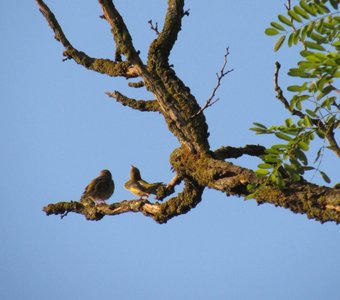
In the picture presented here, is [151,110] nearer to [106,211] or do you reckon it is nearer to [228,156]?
[228,156]

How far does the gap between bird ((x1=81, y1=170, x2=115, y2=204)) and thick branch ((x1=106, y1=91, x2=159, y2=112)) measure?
495 cm

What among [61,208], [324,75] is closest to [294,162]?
[324,75]

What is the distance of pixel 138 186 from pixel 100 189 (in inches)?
44.2

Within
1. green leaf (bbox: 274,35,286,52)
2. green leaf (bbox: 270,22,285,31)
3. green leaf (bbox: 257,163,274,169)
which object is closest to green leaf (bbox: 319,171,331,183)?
green leaf (bbox: 257,163,274,169)

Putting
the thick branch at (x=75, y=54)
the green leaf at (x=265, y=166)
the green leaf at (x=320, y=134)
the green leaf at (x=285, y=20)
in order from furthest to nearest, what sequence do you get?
the thick branch at (x=75, y=54) < the green leaf at (x=265, y=166) < the green leaf at (x=320, y=134) < the green leaf at (x=285, y=20)

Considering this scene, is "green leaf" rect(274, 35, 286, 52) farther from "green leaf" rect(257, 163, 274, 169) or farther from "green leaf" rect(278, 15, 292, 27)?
"green leaf" rect(257, 163, 274, 169)

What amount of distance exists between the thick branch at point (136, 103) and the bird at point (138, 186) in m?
3.07

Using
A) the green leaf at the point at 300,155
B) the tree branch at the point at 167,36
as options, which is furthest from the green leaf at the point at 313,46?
the tree branch at the point at 167,36

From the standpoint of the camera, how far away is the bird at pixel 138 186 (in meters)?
9.85

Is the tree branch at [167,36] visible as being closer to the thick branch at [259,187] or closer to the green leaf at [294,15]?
the thick branch at [259,187]

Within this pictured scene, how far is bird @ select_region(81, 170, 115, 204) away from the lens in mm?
11244

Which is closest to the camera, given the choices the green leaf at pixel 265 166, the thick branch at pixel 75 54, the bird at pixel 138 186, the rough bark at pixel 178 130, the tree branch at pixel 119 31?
the green leaf at pixel 265 166

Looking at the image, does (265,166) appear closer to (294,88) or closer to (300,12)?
(294,88)

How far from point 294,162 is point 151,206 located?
208 centimetres
